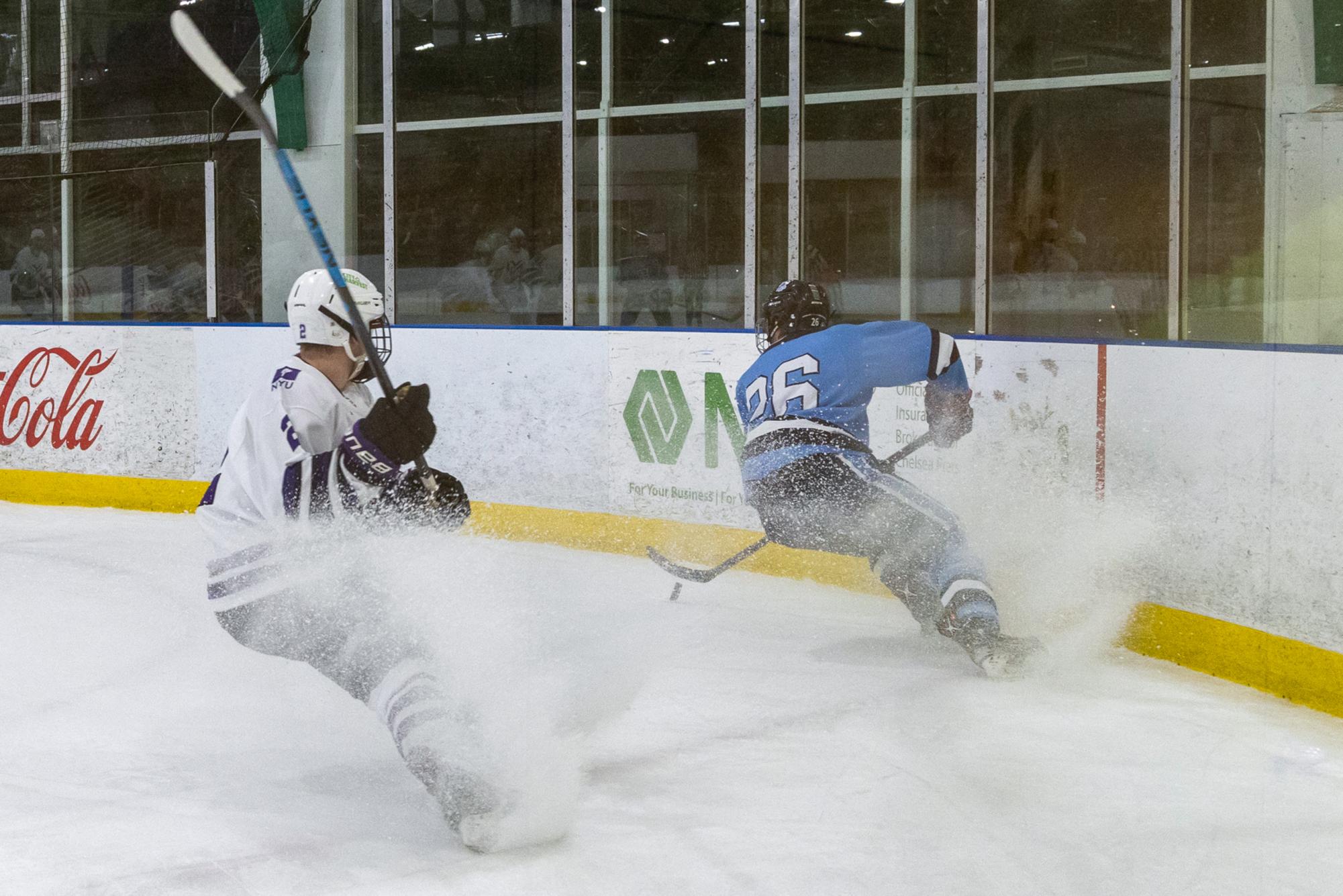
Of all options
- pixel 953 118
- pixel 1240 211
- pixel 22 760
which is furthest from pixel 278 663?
pixel 1240 211

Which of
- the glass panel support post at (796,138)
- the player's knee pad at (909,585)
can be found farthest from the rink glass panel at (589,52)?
the player's knee pad at (909,585)

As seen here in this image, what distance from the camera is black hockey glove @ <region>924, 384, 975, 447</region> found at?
13.2 feet

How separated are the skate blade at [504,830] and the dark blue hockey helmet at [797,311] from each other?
2.09m

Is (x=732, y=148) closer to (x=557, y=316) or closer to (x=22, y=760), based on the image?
(x=557, y=316)

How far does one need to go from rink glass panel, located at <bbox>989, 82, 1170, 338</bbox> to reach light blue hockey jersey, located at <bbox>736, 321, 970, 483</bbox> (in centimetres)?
279

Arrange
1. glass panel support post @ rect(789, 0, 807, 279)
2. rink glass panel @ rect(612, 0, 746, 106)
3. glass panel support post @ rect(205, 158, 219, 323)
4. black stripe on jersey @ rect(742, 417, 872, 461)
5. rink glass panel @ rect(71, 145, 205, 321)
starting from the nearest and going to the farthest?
black stripe on jersey @ rect(742, 417, 872, 461) < glass panel support post @ rect(789, 0, 807, 279) < rink glass panel @ rect(612, 0, 746, 106) < glass panel support post @ rect(205, 158, 219, 323) < rink glass panel @ rect(71, 145, 205, 321)

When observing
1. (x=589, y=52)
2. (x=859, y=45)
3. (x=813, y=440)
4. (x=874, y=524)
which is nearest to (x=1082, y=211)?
(x=859, y=45)

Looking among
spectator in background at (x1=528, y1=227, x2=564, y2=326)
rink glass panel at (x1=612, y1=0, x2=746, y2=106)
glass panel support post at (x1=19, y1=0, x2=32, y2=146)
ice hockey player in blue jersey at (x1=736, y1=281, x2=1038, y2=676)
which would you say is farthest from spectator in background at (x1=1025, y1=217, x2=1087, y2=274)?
glass panel support post at (x1=19, y1=0, x2=32, y2=146)

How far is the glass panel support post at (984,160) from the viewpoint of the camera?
571 centimetres

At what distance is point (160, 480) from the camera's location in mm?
6742

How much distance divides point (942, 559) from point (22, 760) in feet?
7.22

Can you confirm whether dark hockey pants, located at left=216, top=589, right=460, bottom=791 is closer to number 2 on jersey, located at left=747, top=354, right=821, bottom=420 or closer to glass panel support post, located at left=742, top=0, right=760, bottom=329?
number 2 on jersey, located at left=747, top=354, right=821, bottom=420

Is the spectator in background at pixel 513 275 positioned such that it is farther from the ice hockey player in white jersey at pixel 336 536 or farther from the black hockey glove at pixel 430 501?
the black hockey glove at pixel 430 501

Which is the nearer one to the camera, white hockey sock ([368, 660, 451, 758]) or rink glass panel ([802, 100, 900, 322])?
white hockey sock ([368, 660, 451, 758])
